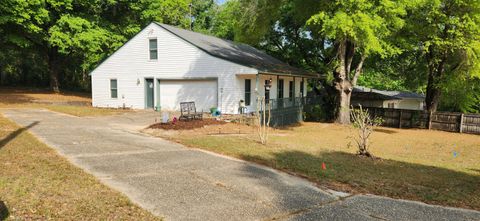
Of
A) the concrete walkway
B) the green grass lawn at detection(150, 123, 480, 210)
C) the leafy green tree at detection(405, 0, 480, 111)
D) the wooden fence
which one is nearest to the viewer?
the concrete walkway

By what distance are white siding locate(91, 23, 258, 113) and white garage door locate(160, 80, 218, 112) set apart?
0.49 m

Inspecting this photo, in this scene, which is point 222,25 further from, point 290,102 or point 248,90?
point 248,90

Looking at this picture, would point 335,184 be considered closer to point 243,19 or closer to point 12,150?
point 12,150

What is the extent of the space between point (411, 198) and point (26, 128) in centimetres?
1316

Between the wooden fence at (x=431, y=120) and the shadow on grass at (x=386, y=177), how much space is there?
53.8 feet

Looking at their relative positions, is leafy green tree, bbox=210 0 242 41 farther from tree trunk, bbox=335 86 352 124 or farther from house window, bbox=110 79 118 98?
tree trunk, bbox=335 86 352 124

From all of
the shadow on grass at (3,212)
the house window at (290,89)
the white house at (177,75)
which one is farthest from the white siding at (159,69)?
the shadow on grass at (3,212)

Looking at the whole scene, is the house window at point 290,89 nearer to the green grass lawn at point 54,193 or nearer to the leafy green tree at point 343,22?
the leafy green tree at point 343,22

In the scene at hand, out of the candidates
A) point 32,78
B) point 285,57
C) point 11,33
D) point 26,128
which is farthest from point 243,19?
point 32,78

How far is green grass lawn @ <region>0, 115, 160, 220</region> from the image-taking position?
493cm

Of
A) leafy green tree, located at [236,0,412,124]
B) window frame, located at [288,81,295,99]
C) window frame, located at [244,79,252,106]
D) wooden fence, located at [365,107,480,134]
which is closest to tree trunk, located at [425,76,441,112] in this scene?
wooden fence, located at [365,107,480,134]

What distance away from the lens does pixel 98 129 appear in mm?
14234

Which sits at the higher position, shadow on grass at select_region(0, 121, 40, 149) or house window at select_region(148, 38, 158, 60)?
house window at select_region(148, 38, 158, 60)

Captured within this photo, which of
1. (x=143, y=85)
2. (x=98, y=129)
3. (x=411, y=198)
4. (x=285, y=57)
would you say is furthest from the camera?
(x=285, y=57)
